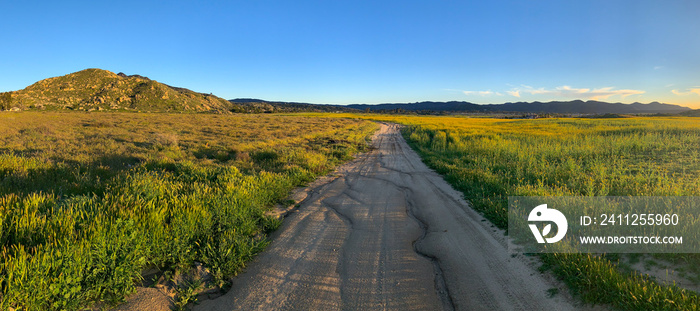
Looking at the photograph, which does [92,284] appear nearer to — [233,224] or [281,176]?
[233,224]

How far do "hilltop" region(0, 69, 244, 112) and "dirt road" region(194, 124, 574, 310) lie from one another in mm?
105850

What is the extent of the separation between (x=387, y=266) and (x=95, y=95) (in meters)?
133

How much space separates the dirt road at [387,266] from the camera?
10.3 ft

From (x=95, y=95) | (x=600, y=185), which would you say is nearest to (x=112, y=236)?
(x=600, y=185)

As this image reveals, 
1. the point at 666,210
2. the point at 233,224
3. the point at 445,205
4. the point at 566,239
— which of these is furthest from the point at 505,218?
the point at 233,224

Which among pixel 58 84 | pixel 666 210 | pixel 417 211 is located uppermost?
pixel 58 84

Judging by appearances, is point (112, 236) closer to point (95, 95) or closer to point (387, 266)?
point (387, 266)

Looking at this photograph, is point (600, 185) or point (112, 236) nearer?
point (112, 236)

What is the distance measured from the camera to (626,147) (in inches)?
527

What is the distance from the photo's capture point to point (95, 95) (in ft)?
323

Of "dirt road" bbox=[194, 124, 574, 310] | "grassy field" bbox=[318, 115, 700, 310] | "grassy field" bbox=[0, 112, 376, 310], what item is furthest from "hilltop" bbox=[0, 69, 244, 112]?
"grassy field" bbox=[318, 115, 700, 310]

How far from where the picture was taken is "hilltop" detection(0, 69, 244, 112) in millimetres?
85625

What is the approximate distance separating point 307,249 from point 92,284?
8.18 ft

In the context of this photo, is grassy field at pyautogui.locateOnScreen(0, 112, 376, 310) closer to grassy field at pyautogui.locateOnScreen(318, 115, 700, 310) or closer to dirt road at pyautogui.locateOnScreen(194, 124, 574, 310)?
dirt road at pyautogui.locateOnScreen(194, 124, 574, 310)
